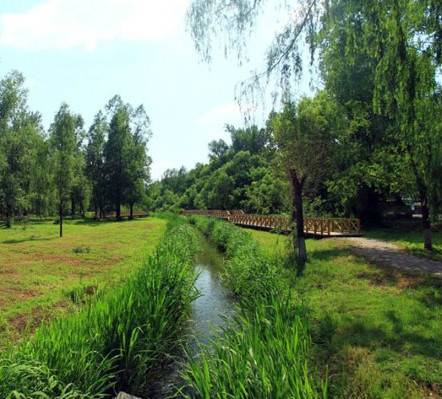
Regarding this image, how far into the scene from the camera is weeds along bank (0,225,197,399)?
4.17 metres

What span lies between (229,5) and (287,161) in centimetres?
877

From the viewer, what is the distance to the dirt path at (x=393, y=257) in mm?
12191

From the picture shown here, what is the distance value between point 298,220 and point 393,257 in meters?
3.87

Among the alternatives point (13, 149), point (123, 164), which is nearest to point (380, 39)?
point (13, 149)

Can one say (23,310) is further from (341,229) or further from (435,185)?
(341,229)

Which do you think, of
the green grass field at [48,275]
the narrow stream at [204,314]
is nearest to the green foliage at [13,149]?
the green grass field at [48,275]

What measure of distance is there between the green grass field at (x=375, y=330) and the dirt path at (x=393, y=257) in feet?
3.00

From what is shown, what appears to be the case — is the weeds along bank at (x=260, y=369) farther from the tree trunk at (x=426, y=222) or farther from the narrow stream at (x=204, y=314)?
the tree trunk at (x=426, y=222)

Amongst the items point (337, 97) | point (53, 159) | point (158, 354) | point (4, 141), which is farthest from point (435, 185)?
point (4, 141)

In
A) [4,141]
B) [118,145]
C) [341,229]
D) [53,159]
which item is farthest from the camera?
[118,145]

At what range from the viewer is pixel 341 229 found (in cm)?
2309

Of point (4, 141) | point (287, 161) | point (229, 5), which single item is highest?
point (4, 141)

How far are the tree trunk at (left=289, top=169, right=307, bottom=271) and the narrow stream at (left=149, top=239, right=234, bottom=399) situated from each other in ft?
10.7

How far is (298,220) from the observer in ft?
48.0
